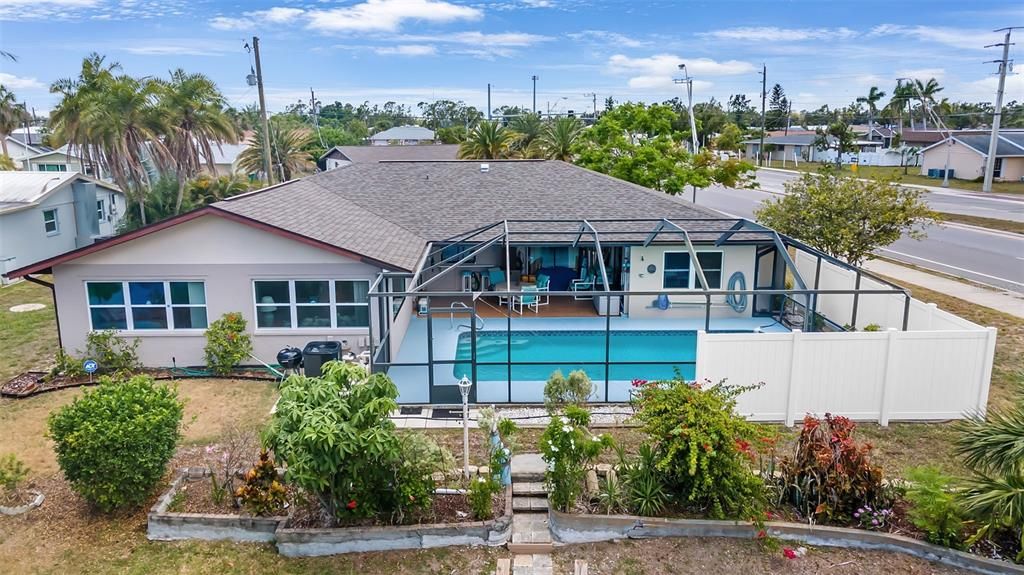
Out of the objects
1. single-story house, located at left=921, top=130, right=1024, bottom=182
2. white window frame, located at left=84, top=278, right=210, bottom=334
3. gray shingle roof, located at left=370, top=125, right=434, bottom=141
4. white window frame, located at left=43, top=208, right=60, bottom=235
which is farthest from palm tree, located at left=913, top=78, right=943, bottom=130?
white window frame, located at left=84, top=278, right=210, bottom=334

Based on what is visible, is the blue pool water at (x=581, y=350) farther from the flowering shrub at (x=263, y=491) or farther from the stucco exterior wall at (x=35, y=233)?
the stucco exterior wall at (x=35, y=233)

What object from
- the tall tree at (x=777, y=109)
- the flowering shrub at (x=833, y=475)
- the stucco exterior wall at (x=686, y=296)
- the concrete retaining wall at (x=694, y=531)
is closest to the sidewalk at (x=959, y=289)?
the stucco exterior wall at (x=686, y=296)

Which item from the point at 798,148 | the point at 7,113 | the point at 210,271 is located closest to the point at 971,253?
the point at 210,271

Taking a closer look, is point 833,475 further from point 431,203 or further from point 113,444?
point 431,203

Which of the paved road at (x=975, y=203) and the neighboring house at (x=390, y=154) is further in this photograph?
the neighboring house at (x=390, y=154)

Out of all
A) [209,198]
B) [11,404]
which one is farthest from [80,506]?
[209,198]

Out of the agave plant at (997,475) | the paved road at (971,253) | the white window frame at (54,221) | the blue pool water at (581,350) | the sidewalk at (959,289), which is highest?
the white window frame at (54,221)

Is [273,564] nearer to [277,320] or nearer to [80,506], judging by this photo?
[80,506]
